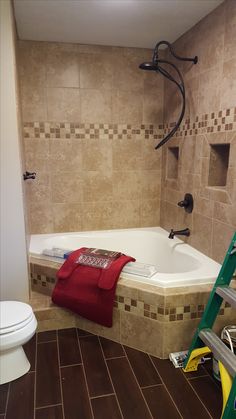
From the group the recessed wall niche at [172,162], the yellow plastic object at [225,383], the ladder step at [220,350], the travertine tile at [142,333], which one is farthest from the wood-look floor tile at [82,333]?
the recessed wall niche at [172,162]

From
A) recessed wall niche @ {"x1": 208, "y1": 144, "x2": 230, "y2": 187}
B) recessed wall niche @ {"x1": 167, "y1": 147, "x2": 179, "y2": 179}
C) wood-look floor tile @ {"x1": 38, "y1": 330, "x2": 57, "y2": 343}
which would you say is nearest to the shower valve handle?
recessed wall niche @ {"x1": 208, "y1": 144, "x2": 230, "y2": 187}

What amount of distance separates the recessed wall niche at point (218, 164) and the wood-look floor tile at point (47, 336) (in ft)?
5.25

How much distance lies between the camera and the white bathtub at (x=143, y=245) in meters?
2.45

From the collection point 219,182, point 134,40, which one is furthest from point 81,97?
point 219,182

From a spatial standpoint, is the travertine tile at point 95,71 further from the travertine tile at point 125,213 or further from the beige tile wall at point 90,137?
the travertine tile at point 125,213

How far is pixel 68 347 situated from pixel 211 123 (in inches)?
73.5

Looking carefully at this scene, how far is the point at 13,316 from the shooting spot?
1.77 m

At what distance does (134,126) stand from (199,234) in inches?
50.5

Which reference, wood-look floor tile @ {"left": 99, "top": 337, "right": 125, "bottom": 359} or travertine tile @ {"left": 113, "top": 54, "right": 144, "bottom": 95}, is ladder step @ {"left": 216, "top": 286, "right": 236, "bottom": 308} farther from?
travertine tile @ {"left": 113, "top": 54, "right": 144, "bottom": 95}

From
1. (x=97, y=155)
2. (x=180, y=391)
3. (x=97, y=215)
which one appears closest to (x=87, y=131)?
(x=97, y=155)

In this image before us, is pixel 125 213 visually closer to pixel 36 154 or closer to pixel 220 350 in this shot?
pixel 36 154

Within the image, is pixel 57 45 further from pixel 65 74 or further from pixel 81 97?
pixel 81 97

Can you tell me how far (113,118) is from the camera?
296 centimetres

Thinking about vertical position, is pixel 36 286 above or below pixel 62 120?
below
